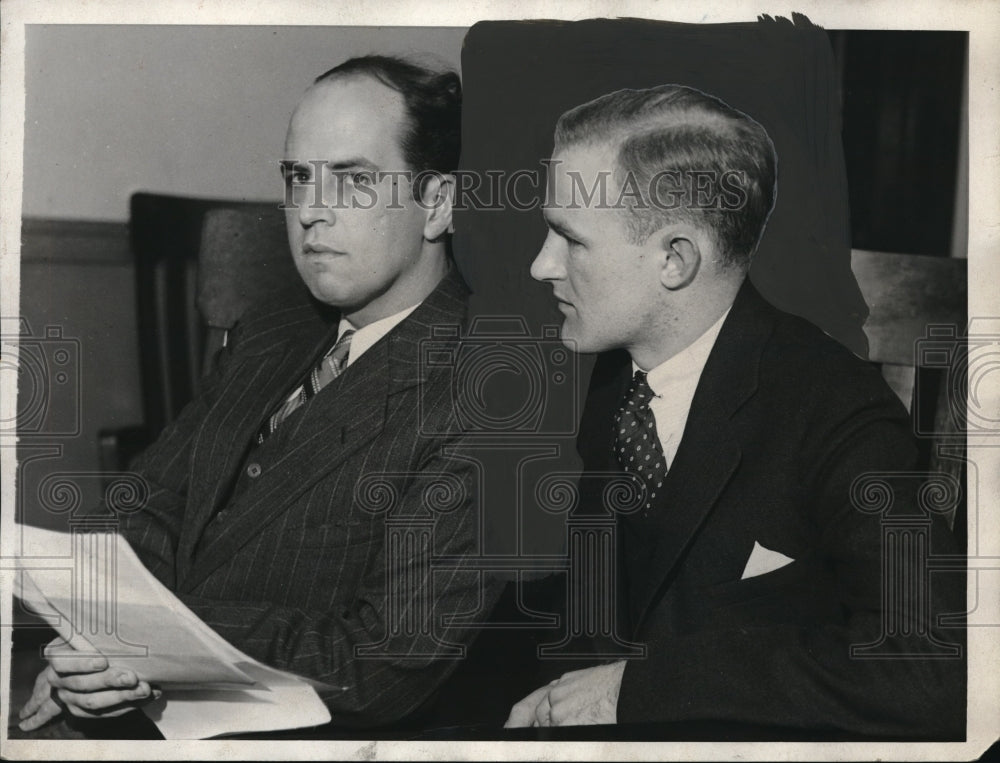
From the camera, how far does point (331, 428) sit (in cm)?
275

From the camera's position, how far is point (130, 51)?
2.90m

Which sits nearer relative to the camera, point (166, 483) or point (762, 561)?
point (762, 561)

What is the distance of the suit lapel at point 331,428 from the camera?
274cm

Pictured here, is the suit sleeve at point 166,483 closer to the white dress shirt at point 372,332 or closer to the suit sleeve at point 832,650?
the white dress shirt at point 372,332

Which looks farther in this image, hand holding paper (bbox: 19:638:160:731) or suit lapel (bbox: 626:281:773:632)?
hand holding paper (bbox: 19:638:160:731)

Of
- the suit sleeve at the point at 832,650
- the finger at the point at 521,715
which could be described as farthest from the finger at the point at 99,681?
the suit sleeve at the point at 832,650

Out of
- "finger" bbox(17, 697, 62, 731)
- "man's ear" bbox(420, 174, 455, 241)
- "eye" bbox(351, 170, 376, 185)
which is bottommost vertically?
"finger" bbox(17, 697, 62, 731)

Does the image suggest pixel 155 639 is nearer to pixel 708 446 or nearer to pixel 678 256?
pixel 708 446

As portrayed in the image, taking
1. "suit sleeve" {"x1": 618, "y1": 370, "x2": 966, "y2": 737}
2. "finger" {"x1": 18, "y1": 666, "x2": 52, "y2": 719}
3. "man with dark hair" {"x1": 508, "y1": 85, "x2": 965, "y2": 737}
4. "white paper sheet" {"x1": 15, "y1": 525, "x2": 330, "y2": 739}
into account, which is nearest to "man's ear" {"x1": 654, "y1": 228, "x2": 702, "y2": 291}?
"man with dark hair" {"x1": 508, "y1": 85, "x2": 965, "y2": 737}

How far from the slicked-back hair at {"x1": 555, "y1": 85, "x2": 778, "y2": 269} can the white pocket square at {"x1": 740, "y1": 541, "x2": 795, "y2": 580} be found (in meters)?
0.66

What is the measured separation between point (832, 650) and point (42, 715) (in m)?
1.90

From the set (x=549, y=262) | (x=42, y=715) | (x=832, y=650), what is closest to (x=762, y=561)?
(x=832, y=650)

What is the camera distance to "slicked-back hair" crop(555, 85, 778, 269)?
273 cm

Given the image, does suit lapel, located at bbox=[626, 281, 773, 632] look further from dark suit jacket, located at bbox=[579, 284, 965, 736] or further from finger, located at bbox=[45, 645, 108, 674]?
finger, located at bbox=[45, 645, 108, 674]
